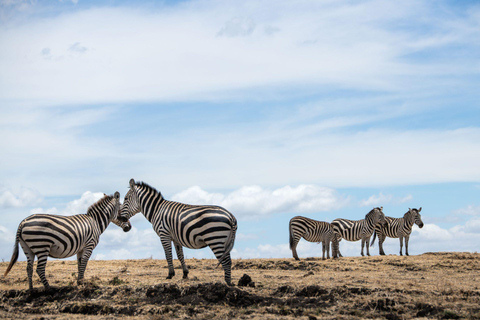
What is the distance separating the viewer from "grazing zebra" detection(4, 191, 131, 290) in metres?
15.5

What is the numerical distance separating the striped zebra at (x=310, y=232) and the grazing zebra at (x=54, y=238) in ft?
38.3

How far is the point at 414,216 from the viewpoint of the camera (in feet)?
112

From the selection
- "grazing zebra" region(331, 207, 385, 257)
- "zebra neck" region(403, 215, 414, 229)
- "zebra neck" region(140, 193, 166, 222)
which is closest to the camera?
"zebra neck" region(140, 193, 166, 222)

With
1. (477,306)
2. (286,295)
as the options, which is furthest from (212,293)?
(477,306)

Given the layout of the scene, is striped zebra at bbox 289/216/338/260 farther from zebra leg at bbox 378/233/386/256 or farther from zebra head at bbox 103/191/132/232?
zebra head at bbox 103/191/132/232

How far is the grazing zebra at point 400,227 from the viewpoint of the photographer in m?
33.2

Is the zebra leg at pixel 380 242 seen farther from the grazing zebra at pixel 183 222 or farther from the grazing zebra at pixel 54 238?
the grazing zebra at pixel 54 238

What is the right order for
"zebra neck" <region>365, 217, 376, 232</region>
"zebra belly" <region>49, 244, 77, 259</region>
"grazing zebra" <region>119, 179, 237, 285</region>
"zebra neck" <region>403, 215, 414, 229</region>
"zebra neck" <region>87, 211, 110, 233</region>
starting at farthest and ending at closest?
"zebra neck" <region>403, 215, 414, 229</region> < "zebra neck" <region>365, 217, 376, 232</region> < "zebra neck" <region>87, 211, 110, 233</region> < "zebra belly" <region>49, 244, 77, 259</region> < "grazing zebra" <region>119, 179, 237, 285</region>

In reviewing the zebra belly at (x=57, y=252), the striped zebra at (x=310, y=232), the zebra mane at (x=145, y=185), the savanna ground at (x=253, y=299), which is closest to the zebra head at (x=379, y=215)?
the striped zebra at (x=310, y=232)

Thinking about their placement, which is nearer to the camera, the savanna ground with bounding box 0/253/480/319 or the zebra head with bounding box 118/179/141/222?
the savanna ground with bounding box 0/253/480/319

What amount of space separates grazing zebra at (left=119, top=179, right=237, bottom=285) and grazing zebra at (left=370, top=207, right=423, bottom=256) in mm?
19404

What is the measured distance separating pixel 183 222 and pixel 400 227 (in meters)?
21.5

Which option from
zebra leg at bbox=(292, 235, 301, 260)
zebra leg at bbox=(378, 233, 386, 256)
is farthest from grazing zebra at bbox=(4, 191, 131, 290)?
zebra leg at bbox=(378, 233, 386, 256)

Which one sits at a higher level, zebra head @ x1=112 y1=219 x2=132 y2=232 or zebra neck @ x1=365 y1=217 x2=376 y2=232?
zebra neck @ x1=365 y1=217 x2=376 y2=232
